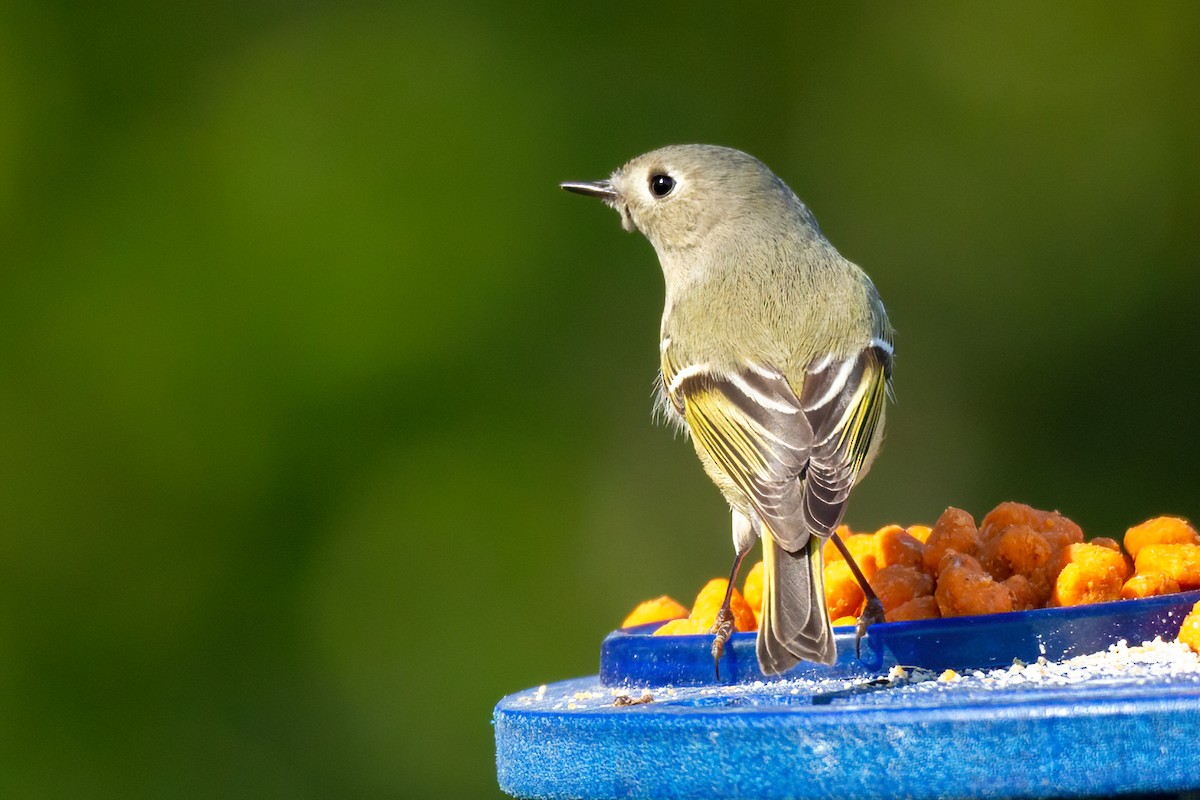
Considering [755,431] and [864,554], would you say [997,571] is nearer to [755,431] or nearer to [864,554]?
[864,554]

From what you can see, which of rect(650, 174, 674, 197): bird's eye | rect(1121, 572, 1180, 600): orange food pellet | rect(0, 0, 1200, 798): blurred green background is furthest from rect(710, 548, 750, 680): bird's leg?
rect(0, 0, 1200, 798): blurred green background

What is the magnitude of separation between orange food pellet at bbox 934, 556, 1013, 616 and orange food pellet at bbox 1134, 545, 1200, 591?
281 millimetres

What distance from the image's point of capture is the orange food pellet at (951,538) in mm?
2939

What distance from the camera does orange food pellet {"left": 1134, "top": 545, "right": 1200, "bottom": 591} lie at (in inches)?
109

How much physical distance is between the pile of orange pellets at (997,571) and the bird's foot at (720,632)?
0.15 ft

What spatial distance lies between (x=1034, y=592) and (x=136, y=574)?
11.1ft

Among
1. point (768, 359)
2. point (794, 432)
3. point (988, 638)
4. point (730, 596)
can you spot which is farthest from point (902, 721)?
point (768, 359)

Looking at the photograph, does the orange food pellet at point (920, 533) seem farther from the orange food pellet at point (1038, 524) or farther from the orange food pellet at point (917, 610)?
the orange food pellet at point (917, 610)

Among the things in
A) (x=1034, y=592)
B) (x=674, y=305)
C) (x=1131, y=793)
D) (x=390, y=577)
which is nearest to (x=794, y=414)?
(x=1034, y=592)

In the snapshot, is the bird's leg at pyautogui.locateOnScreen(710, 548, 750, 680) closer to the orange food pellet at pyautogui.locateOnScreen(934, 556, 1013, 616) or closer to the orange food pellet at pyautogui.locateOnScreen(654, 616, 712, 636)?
the orange food pellet at pyautogui.locateOnScreen(654, 616, 712, 636)

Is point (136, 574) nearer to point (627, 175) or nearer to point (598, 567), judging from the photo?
point (598, 567)

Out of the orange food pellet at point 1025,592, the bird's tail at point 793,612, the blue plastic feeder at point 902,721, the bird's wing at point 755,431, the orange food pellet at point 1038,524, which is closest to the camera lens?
the blue plastic feeder at point 902,721

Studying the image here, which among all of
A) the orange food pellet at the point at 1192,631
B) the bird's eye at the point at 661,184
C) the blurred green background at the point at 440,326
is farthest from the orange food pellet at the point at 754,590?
the blurred green background at the point at 440,326

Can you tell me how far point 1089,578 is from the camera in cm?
274
